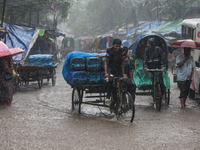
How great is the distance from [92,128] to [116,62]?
5.11ft

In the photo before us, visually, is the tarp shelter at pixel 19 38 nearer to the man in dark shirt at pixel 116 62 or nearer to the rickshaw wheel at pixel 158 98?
the rickshaw wheel at pixel 158 98

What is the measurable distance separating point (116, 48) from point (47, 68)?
690cm

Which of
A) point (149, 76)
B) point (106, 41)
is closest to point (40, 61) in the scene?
point (149, 76)

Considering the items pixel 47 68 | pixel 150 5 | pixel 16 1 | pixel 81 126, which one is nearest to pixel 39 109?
pixel 81 126

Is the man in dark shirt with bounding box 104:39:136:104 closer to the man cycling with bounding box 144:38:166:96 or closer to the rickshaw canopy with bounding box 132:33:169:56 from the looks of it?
the man cycling with bounding box 144:38:166:96

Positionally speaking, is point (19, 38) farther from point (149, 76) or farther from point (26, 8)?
point (149, 76)

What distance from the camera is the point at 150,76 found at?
28.3 feet

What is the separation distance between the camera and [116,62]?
6.85m

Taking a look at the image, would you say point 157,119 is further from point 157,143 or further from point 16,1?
point 16,1

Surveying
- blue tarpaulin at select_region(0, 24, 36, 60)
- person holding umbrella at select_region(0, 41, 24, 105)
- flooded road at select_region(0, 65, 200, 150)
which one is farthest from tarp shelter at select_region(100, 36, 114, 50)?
person holding umbrella at select_region(0, 41, 24, 105)

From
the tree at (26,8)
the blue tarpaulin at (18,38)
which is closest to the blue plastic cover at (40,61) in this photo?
the blue tarpaulin at (18,38)

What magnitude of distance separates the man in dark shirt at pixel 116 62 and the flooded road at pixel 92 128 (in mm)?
825

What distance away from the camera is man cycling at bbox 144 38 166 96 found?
8.42 metres

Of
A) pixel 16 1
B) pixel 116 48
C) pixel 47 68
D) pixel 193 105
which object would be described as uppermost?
pixel 16 1
